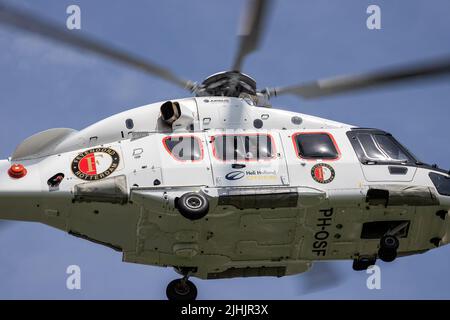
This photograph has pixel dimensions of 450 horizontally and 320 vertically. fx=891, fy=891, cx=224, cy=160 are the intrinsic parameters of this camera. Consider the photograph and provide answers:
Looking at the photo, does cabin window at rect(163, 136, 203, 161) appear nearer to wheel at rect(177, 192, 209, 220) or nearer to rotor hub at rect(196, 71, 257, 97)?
wheel at rect(177, 192, 209, 220)

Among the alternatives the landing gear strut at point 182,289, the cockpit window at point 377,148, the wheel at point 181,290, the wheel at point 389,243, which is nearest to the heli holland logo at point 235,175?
the cockpit window at point 377,148

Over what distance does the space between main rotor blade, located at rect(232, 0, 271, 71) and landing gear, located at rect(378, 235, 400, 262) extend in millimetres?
4589

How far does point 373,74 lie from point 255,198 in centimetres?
327

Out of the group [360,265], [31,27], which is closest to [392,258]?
[360,265]

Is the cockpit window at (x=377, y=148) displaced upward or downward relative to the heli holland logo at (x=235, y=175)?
upward

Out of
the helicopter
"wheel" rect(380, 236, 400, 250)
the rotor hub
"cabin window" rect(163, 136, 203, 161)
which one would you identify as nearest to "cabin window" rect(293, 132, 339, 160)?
the helicopter

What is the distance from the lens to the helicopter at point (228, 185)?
16.9m

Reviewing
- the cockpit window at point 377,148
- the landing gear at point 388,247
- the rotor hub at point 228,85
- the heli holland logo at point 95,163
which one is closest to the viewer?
the heli holland logo at point 95,163

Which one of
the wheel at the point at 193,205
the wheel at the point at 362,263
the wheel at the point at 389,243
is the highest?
the wheel at the point at 193,205

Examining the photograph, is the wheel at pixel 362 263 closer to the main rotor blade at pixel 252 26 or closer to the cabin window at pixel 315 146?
the cabin window at pixel 315 146

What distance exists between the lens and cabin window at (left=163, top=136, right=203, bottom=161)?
1752 centimetres

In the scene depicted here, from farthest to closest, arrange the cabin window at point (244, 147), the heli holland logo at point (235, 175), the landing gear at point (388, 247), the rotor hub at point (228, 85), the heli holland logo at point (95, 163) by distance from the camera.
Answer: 1. the rotor hub at point (228, 85)
2. the cabin window at point (244, 147)
3. the landing gear at point (388, 247)
4. the heli holland logo at point (95, 163)
5. the heli holland logo at point (235, 175)

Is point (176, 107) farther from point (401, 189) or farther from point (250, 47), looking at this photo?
point (401, 189)

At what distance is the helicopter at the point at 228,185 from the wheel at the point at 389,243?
0.02m
